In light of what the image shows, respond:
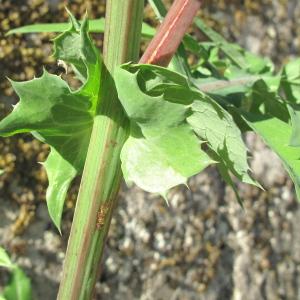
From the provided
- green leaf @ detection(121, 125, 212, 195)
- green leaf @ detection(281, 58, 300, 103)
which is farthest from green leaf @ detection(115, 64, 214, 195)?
green leaf @ detection(281, 58, 300, 103)

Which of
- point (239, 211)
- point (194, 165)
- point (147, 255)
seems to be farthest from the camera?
point (239, 211)

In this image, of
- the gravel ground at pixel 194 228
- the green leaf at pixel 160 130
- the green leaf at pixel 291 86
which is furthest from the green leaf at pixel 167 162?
the gravel ground at pixel 194 228

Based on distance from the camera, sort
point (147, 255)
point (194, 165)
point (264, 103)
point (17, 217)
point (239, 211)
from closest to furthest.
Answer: point (194, 165) < point (264, 103) < point (17, 217) < point (147, 255) < point (239, 211)

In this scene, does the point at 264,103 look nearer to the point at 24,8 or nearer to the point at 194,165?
the point at 194,165

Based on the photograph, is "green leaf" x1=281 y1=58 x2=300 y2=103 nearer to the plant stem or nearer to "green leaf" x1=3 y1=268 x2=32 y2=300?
the plant stem

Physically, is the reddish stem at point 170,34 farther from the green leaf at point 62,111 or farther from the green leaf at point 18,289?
the green leaf at point 18,289

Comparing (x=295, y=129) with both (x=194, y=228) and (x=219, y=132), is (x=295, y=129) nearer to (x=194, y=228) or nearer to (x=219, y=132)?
(x=219, y=132)

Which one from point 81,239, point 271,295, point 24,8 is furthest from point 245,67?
point 271,295
